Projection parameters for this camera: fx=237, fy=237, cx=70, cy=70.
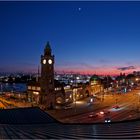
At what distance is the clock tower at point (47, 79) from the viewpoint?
63.3 metres

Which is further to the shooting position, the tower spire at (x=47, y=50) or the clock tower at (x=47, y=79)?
the tower spire at (x=47, y=50)

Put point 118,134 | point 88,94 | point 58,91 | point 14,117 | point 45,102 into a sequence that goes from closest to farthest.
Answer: point 118,134, point 14,117, point 45,102, point 58,91, point 88,94

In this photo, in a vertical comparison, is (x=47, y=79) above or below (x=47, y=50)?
below

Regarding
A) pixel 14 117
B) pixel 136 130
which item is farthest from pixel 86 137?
pixel 14 117

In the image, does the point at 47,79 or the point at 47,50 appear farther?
the point at 47,50

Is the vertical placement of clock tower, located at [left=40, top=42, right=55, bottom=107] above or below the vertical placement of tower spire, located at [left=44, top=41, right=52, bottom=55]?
below

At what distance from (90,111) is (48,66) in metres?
17.6

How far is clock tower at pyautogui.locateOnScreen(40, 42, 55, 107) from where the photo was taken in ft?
208

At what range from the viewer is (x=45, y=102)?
62.9 metres

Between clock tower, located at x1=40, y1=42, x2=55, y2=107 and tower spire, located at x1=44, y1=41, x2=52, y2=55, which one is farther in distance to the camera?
tower spire, located at x1=44, y1=41, x2=52, y2=55

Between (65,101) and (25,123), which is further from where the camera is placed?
(65,101)

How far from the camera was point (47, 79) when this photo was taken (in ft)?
213

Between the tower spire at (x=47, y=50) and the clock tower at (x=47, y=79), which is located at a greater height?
the tower spire at (x=47, y=50)

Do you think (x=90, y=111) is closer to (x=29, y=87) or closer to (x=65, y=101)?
(x=65, y=101)
